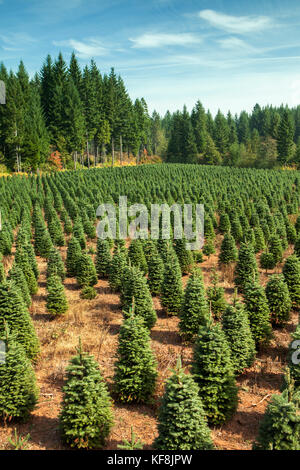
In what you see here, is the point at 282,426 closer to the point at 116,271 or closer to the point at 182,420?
the point at 182,420

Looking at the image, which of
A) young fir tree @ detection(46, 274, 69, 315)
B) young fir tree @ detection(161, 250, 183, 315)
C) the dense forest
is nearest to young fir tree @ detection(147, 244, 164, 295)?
young fir tree @ detection(161, 250, 183, 315)

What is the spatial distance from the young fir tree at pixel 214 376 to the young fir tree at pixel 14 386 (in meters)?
4.06

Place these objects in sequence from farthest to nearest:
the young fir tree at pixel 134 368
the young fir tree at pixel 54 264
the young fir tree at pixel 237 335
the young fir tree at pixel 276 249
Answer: the young fir tree at pixel 276 249, the young fir tree at pixel 54 264, the young fir tree at pixel 237 335, the young fir tree at pixel 134 368

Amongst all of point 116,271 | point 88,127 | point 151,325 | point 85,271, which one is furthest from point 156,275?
point 88,127

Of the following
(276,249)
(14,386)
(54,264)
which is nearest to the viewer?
(14,386)

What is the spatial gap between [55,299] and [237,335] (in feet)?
24.6

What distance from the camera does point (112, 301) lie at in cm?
1692

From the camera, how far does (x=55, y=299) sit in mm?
14602

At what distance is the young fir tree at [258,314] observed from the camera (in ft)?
40.5

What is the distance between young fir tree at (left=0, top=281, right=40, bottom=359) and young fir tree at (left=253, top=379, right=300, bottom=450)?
25.1ft

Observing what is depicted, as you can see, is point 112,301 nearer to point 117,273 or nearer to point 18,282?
point 117,273

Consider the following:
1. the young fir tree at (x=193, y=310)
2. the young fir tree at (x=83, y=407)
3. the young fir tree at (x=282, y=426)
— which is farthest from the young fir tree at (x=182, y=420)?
the young fir tree at (x=193, y=310)

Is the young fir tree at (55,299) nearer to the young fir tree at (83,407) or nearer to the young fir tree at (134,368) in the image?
the young fir tree at (134,368)
